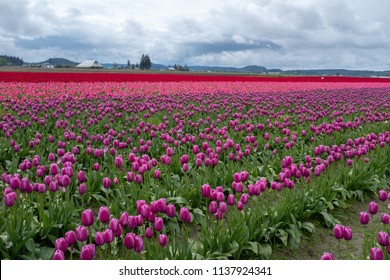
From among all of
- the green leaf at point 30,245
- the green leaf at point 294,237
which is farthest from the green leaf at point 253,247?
the green leaf at point 30,245

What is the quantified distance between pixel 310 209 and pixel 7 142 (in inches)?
231

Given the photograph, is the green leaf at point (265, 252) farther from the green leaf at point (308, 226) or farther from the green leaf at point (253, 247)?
the green leaf at point (308, 226)

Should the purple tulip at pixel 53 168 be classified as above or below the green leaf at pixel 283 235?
above

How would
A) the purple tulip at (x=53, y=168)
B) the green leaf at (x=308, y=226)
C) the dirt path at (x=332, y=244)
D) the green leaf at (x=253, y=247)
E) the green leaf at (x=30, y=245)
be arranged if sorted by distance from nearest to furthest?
the green leaf at (x=30, y=245) → the green leaf at (x=253, y=247) → the dirt path at (x=332, y=244) → the purple tulip at (x=53, y=168) → the green leaf at (x=308, y=226)

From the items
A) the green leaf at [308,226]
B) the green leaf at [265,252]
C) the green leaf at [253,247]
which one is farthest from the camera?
the green leaf at [308,226]

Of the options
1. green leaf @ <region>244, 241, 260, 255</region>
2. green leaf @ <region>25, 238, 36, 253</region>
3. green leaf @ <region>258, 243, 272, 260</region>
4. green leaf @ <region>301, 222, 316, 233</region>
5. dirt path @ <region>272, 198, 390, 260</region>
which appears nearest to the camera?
green leaf @ <region>25, 238, 36, 253</region>

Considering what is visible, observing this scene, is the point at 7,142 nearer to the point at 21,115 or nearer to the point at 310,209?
the point at 21,115

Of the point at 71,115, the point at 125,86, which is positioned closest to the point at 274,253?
the point at 71,115

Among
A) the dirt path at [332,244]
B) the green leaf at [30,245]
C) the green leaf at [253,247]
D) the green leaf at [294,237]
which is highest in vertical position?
the green leaf at [30,245]

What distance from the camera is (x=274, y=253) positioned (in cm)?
469

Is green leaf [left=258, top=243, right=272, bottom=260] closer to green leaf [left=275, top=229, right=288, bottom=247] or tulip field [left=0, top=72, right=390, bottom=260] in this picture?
tulip field [left=0, top=72, right=390, bottom=260]

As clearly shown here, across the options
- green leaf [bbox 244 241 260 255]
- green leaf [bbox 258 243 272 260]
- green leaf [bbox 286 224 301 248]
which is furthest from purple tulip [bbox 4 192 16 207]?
green leaf [bbox 286 224 301 248]

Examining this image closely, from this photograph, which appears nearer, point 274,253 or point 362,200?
point 274,253

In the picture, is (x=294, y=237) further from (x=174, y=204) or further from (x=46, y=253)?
(x=46, y=253)
